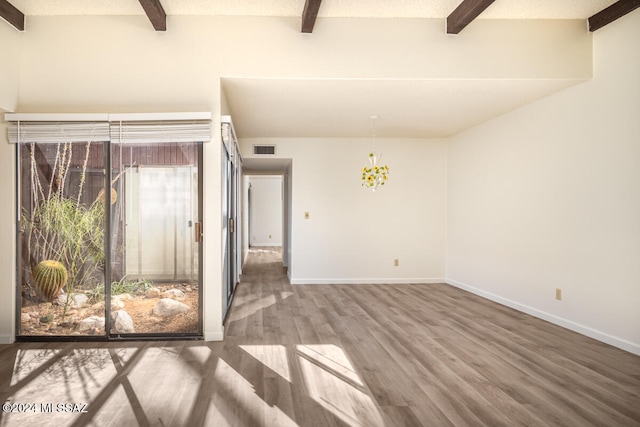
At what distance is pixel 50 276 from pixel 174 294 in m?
1.11

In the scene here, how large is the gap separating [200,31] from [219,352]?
2.89 meters

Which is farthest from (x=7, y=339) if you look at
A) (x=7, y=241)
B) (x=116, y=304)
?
(x=116, y=304)

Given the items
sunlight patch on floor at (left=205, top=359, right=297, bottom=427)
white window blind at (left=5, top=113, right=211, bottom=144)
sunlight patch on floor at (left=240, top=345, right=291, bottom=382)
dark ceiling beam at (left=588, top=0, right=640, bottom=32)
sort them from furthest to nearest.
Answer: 1. white window blind at (left=5, top=113, right=211, bottom=144)
2. dark ceiling beam at (left=588, top=0, right=640, bottom=32)
3. sunlight patch on floor at (left=240, top=345, right=291, bottom=382)
4. sunlight patch on floor at (left=205, top=359, right=297, bottom=427)

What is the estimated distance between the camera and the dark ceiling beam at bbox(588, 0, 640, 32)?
3.05 metres

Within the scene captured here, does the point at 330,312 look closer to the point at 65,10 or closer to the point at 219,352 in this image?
the point at 219,352

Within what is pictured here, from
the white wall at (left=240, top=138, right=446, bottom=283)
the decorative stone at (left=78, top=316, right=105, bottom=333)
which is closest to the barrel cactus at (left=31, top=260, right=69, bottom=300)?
the decorative stone at (left=78, top=316, right=105, bottom=333)

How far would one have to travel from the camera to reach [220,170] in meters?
3.32

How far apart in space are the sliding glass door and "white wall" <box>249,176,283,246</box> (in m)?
9.64

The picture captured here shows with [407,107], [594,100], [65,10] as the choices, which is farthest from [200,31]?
[594,100]

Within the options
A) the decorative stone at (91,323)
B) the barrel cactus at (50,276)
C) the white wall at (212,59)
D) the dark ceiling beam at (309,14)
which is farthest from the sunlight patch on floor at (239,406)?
the dark ceiling beam at (309,14)

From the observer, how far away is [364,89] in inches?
147

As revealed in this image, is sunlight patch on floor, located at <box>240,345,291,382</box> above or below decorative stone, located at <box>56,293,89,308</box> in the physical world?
below

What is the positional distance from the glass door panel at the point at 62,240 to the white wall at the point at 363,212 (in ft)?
10.2

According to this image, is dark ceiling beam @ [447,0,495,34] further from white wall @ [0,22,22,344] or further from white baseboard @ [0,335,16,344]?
white baseboard @ [0,335,16,344]
